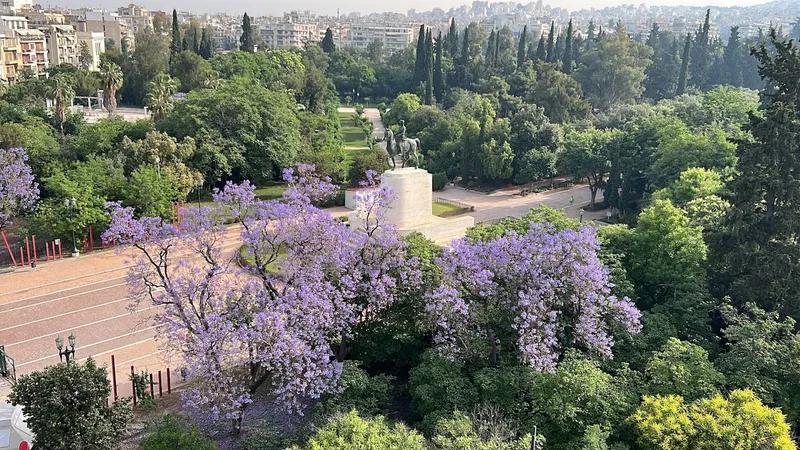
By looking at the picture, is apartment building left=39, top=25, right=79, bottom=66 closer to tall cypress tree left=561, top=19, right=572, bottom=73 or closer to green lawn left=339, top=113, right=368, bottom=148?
green lawn left=339, top=113, right=368, bottom=148

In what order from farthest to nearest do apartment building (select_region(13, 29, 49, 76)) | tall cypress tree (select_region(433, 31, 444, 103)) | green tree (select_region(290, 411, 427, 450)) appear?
1. tall cypress tree (select_region(433, 31, 444, 103))
2. apartment building (select_region(13, 29, 49, 76))
3. green tree (select_region(290, 411, 427, 450))

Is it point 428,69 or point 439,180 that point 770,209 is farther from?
point 428,69

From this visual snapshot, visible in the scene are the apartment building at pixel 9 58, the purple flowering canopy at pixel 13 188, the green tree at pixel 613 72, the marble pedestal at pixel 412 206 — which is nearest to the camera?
the purple flowering canopy at pixel 13 188

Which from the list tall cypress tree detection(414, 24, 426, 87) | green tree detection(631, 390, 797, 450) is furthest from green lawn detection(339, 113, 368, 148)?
green tree detection(631, 390, 797, 450)

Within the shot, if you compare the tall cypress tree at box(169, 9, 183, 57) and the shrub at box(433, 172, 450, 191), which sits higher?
the tall cypress tree at box(169, 9, 183, 57)

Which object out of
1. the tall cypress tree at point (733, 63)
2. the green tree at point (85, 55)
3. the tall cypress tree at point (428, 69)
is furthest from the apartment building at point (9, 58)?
the tall cypress tree at point (733, 63)

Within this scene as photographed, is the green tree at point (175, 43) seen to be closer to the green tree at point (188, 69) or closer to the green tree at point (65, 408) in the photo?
the green tree at point (188, 69)

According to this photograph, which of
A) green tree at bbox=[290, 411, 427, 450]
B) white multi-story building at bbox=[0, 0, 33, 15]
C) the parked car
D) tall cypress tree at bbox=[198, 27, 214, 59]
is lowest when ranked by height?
the parked car
